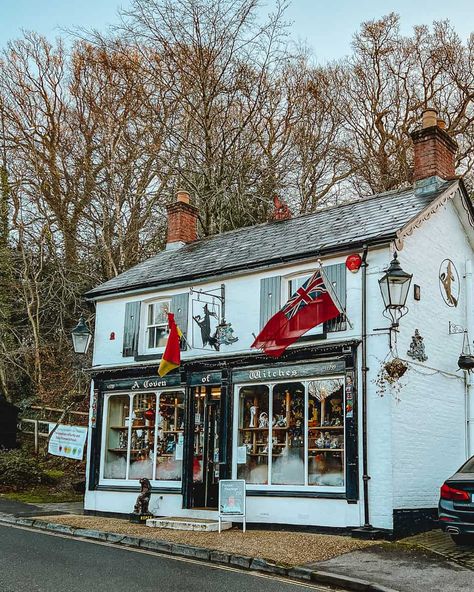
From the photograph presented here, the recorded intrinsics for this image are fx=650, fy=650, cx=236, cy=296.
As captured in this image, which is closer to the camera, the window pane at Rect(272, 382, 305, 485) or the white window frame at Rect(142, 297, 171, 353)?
the window pane at Rect(272, 382, 305, 485)

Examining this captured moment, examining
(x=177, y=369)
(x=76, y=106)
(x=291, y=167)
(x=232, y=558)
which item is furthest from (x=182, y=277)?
(x=76, y=106)

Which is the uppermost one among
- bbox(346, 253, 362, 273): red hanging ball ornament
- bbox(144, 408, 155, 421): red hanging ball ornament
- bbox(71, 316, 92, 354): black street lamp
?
bbox(346, 253, 362, 273): red hanging ball ornament

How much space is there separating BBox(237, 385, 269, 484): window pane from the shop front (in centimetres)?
2

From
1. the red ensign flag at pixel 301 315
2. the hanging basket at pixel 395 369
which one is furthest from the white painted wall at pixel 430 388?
the red ensign flag at pixel 301 315

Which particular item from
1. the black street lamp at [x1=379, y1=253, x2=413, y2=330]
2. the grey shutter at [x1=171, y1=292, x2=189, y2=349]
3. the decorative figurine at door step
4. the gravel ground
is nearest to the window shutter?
the grey shutter at [x1=171, y1=292, x2=189, y2=349]

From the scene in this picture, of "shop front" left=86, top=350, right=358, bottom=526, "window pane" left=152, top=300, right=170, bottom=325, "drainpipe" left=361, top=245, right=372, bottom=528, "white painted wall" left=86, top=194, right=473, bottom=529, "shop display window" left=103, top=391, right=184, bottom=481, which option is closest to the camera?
"drainpipe" left=361, top=245, right=372, bottom=528

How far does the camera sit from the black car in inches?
412

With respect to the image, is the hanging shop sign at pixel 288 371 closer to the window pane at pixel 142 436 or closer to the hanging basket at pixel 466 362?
the window pane at pixel 142 436

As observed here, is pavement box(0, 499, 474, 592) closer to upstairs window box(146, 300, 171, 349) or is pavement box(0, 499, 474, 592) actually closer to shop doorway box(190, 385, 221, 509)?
shop doorway box(190, 385, 221, 509)

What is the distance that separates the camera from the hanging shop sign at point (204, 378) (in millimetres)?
14914

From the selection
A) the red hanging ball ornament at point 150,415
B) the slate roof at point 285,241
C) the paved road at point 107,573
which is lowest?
the paved road at point 107,573

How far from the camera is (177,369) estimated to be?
15766 mm

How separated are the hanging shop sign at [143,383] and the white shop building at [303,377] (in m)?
0.04

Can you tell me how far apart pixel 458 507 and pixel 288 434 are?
4.09 meters
